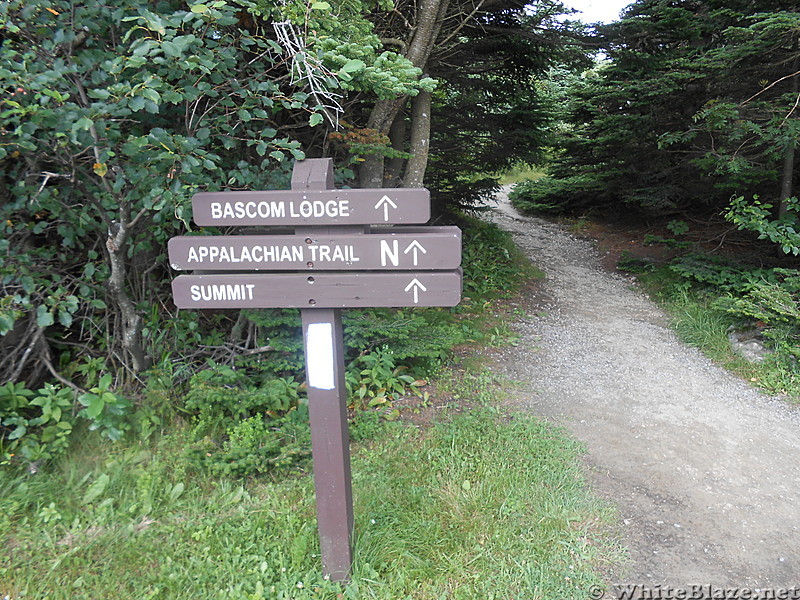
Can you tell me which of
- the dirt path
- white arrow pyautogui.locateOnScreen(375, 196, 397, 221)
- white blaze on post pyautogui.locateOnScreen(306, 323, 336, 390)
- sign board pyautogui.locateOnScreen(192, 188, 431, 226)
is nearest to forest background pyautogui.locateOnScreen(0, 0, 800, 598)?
the dirt path

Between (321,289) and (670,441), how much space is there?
3402 millimetres

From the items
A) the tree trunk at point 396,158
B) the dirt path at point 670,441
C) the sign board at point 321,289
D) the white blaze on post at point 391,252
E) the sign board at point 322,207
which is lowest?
the dirt path at point 670,441

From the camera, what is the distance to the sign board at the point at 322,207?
2377 mm

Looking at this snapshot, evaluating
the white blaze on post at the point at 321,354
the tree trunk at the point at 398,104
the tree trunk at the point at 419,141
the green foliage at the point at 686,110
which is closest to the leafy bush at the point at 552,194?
the green foliage at the point at 686,110

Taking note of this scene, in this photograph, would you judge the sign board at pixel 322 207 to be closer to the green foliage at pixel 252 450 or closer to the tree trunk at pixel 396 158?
the green foliage at pixel 252 450

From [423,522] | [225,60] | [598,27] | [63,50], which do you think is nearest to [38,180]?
[63,50]

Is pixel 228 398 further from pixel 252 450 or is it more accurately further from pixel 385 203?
pixel 385 203

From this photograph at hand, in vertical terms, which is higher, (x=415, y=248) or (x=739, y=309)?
(x=415, y=248)

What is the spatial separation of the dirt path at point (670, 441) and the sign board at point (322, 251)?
2110mm

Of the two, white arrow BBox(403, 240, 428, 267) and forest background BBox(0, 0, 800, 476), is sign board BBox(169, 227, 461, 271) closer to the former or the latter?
white arrow BBox(403, 240, 428, 267)

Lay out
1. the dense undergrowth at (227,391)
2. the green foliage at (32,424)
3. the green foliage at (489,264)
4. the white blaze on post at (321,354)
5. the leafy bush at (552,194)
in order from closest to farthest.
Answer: the white blaze on post at (321,354), the green foliage at (32,424), the dense undergrowth at (227,391), the green foliage at (489,264), the leafy bush at (552,194)

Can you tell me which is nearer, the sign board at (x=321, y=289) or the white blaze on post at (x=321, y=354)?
the sign board at (x=321, y=289)

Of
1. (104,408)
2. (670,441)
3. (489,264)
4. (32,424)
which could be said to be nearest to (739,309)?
(670,441)

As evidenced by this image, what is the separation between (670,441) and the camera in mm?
4395
